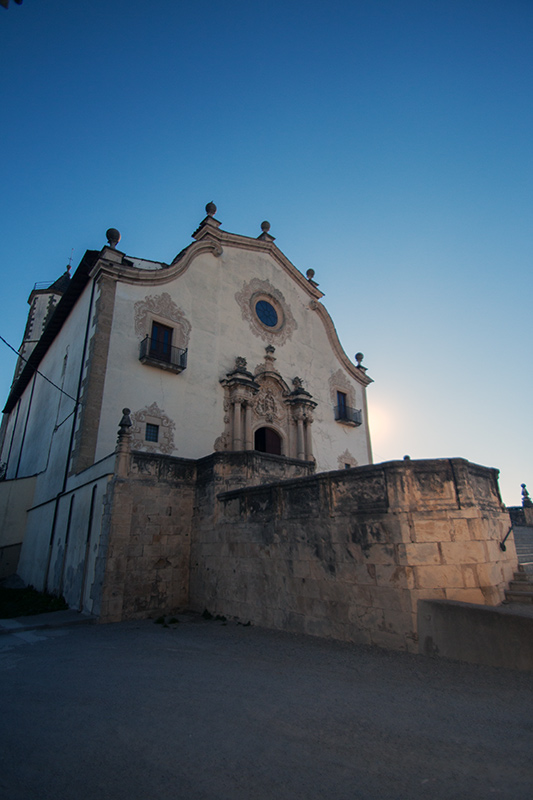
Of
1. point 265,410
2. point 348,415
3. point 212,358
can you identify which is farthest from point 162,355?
point 348,415

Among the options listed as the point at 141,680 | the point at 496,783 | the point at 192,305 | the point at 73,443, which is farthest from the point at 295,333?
the point at 496,783

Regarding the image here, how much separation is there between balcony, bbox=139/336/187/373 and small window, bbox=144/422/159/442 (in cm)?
211

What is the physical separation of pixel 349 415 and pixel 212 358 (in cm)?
842

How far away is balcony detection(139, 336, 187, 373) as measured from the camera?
14617 mm

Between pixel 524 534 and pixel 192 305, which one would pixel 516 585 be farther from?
pixel 192 305

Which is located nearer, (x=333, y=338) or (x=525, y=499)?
(x=525, y=499)

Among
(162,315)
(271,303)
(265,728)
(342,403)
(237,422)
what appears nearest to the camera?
(265,728)

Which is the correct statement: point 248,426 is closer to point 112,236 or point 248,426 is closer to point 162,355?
point 162,355

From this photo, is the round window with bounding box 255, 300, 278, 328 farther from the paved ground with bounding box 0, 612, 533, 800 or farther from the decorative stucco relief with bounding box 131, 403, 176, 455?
the paved ground with bounding box 0, 612, 533, 800

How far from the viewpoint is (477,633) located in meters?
5.27

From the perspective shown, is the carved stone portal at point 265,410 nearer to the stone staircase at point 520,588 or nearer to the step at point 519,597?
the stone staircase at point 520,588

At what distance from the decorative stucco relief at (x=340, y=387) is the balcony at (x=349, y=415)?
43 centimetres

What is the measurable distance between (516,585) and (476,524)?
156 cm

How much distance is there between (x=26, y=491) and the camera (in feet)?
59.4
